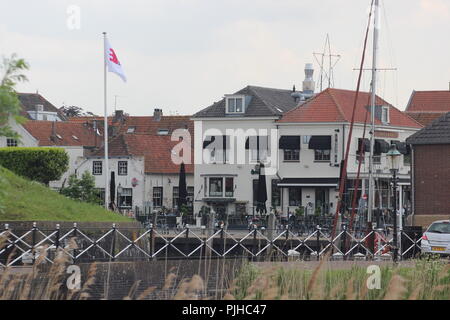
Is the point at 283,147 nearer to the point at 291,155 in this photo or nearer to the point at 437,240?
the point at 291,155

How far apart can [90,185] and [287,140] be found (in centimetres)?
2471

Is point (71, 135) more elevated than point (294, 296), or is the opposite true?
point (71, 135)

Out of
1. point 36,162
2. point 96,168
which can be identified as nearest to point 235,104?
point 96,168

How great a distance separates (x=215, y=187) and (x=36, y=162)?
3763cm

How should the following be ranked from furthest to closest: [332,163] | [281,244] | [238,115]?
[238,115] → [332,163] → [281,244]

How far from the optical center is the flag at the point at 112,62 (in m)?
54.5

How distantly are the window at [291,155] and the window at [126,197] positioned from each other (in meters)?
12.1

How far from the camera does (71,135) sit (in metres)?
100

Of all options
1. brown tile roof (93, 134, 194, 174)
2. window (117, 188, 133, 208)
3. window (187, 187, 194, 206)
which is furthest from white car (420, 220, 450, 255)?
brown tile roof (93, 134, 194, 174)

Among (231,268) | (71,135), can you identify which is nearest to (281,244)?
(231,268)

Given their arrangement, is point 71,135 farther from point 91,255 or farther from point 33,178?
point 91,255

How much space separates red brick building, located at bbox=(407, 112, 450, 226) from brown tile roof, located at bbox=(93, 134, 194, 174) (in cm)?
3687

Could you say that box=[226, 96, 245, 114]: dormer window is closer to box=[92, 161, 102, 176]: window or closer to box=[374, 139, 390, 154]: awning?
box=[92, 161, 102, 176]: window
